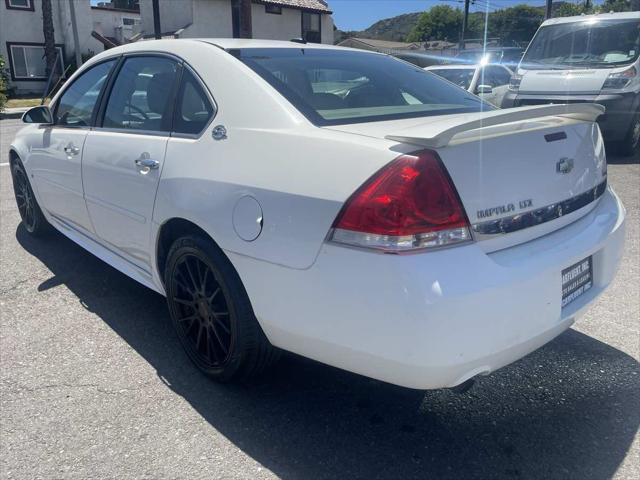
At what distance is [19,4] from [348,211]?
32008 mm

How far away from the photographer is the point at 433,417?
261 cm

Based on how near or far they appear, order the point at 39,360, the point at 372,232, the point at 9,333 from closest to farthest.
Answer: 1. the point at 372,232
2. the point at 39,360
3. the point at 9,333

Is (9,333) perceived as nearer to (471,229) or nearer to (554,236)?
(471,229)

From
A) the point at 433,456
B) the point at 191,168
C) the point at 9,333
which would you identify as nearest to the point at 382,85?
the point at 191,168


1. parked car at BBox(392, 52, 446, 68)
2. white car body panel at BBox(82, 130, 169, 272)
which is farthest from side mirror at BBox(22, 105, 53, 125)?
parked car at BBox(392, 52, 446, 68)

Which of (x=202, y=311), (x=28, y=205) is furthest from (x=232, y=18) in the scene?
(x=202, y=311)

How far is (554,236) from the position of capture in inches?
95.9

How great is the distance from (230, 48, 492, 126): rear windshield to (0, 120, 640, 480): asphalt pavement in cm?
130

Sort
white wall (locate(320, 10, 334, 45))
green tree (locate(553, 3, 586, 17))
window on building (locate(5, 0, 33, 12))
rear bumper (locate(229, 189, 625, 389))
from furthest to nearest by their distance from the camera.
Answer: green tree (locate(553, 3, 586, 17)) → white wall (locate(320, 10, 334, 45)) → window on building (locate(5, 0, 33, 12)) → rear bumper (locate(229, 189, 625, 389))

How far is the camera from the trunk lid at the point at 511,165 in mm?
2113

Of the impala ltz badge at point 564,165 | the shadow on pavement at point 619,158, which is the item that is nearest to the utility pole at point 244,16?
the shadow on pavement at point 619,158

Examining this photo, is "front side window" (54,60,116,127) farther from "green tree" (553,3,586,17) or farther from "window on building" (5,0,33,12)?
"green tree" (553,3,586,17)

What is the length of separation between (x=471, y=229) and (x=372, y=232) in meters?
0.36

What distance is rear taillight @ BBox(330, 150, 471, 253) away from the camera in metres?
2.02
